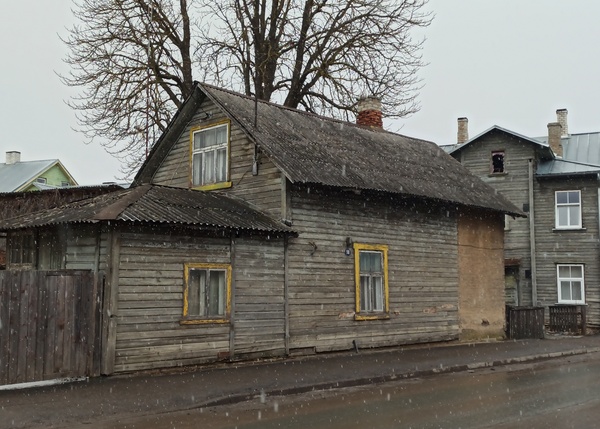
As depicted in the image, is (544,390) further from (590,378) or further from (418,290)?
(418,290)

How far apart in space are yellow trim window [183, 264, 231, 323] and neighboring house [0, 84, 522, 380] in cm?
3

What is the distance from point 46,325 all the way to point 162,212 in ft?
9.96

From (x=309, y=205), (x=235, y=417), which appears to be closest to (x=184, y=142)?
(x=309, y=205)

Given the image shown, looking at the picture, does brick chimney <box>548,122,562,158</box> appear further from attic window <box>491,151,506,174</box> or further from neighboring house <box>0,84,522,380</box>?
neighboring house <box>0,84,522,380</box>

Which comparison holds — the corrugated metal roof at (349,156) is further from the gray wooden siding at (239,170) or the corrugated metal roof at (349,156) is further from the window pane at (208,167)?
the window pane at (208,167)

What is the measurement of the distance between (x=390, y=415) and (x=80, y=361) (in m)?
5.90

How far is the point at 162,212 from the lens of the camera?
13266 millimetres

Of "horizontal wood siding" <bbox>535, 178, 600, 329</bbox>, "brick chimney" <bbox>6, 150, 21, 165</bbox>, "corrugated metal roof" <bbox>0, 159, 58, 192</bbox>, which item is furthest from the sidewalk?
"brick chimney" <bbox>6, 150, 21, 165</bbox>

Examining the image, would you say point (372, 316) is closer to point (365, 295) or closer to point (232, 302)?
point (365, 295)

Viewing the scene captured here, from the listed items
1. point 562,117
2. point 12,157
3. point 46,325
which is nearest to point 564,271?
point 562,117

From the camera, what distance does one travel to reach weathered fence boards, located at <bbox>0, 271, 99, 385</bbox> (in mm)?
11070

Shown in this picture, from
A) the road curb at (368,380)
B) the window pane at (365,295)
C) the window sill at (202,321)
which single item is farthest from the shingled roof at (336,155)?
the road curb at (368,380)

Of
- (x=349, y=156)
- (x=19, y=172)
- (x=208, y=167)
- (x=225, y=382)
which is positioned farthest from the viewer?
(x=19, y=172)

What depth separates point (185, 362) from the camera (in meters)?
13.4
